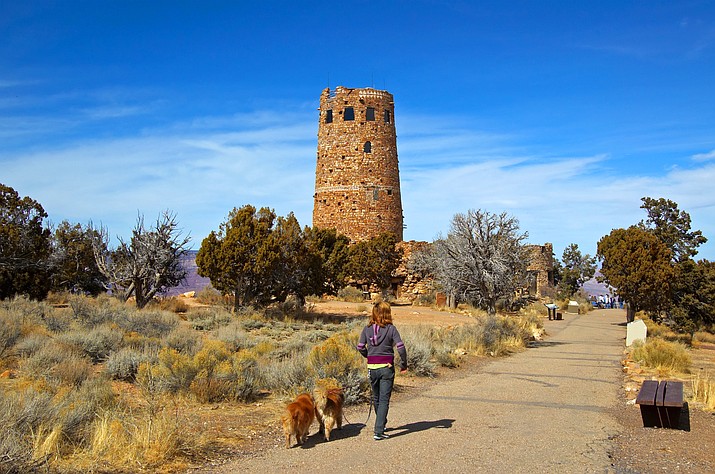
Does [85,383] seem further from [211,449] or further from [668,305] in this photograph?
[668,305]

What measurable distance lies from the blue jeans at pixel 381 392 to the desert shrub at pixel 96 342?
709cm

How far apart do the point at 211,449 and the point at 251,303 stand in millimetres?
18355

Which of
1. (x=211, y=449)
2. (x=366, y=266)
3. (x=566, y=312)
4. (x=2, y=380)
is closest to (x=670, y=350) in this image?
(x=211, y=449)

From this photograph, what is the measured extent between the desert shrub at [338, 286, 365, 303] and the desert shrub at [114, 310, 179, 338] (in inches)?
827

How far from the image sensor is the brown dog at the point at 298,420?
286 inches

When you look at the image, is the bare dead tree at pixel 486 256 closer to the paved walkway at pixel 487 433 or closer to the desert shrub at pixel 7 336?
the paved walkway at pixel 487 433

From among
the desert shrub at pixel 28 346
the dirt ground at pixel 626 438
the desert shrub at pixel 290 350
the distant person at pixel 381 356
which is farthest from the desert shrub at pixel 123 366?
the distant person at pixel 381 356

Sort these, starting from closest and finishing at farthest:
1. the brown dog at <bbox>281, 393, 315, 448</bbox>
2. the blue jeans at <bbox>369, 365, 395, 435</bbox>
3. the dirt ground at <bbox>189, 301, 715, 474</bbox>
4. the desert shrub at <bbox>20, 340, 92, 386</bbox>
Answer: the dirt ground at <bbox>189, 301, 715, 474</bbox>, the brown dog at <bbox>281, 393, 315, 448</bbox>, the blue jeans at <bbox>369, 365, 395, 435</bbox>, the desert shrub at <bbox>20, 340, 92, 386</bbox>

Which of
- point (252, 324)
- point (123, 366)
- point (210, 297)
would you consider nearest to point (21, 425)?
point (123, 366)

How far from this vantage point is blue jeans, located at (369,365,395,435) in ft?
25.3

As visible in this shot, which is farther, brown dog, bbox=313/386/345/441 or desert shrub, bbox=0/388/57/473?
brown dog, bbox=313/386/345/441

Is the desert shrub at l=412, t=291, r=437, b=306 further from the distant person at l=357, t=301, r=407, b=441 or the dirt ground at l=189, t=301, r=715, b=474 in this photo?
the distant person at l=357, t=301, r=407, b=441

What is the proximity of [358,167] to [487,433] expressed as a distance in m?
35.4

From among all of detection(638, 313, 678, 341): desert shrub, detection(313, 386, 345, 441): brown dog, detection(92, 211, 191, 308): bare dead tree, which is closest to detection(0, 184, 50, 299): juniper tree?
detection(92, 211, 191, 308): bare dead tree
